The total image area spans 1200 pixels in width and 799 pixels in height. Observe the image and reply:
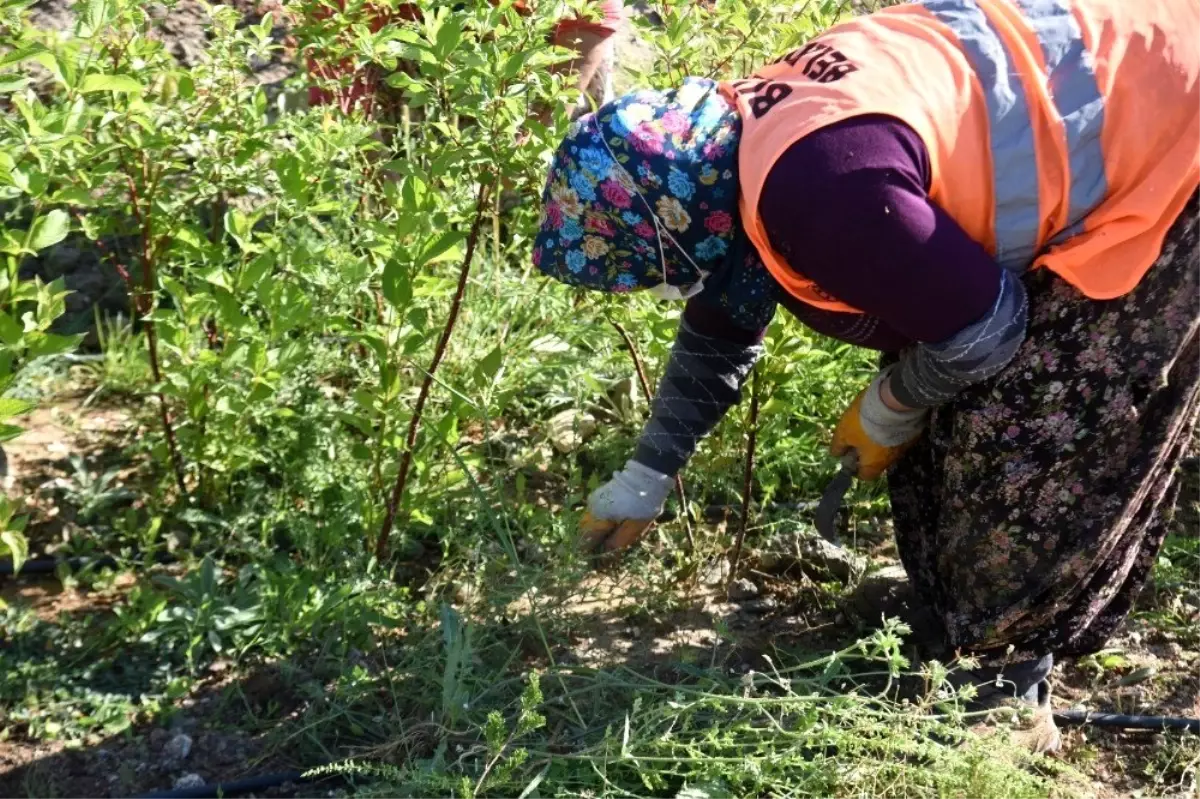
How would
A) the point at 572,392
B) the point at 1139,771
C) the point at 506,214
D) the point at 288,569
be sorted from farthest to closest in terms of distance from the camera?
the point at 506,214
the point at 572,392
the point at 288,569
the point at 1139,771

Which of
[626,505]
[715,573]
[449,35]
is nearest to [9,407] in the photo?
[449,35]

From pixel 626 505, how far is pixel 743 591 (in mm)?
445

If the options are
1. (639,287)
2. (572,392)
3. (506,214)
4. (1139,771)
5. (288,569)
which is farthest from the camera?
(506,214)

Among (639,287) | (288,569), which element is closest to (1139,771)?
(639,287)

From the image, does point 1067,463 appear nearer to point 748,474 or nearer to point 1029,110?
point 1029,110

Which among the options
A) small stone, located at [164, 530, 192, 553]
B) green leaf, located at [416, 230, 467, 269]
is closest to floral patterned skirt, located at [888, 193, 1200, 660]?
green leaf, located at [416, 230, 467, 269]

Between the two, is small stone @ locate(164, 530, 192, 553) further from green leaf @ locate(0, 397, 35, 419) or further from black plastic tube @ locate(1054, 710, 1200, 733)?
black plastic tube @ locate(1054, 710, 1200, 733)

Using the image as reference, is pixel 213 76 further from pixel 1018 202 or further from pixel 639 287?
pixel 1018 202

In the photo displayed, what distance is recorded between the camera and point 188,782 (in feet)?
6.88

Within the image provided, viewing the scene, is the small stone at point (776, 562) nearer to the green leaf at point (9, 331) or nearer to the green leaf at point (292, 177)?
the green leaf at point (292, 177)

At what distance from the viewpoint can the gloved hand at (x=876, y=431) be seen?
207 centimetres

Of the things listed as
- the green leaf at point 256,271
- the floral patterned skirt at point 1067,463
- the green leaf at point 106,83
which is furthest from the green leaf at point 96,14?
the floral patterned skirt at point 1067,463

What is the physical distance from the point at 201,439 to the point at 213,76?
27.8 inches

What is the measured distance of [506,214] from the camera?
12.0 ft
